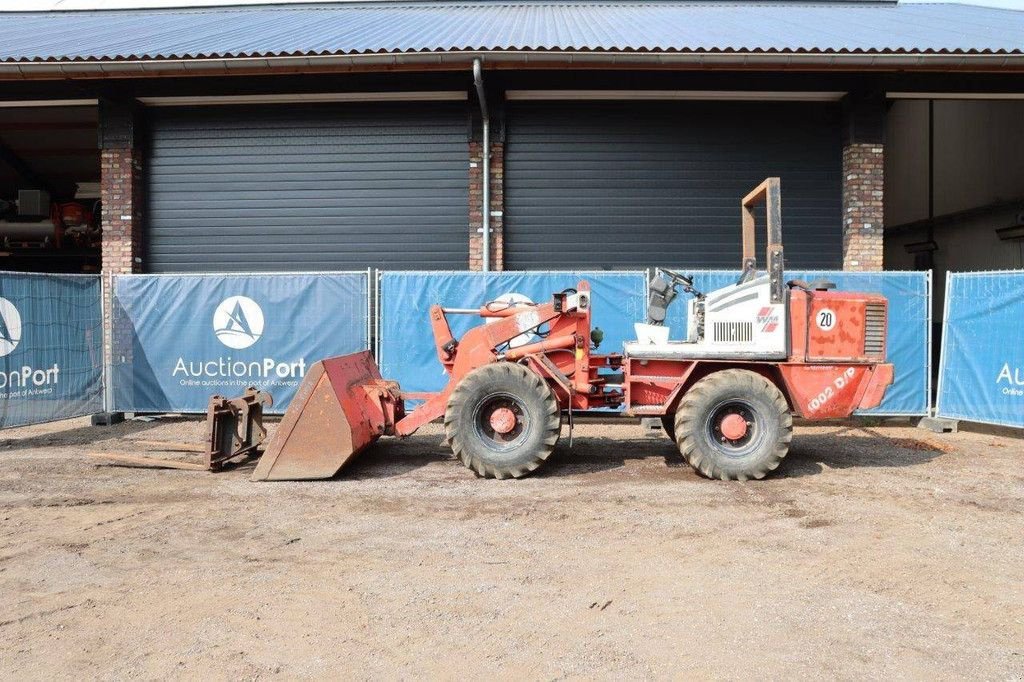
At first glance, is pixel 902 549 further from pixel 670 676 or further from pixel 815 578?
pixel 670 676

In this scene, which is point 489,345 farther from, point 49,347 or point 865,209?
point 865,209

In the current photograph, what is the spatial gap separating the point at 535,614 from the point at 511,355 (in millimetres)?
3649

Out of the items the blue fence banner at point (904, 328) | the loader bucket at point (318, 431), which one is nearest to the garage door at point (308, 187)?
the blue fence banner at point (904, 328)

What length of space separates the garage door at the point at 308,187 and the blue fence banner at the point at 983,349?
724 cm

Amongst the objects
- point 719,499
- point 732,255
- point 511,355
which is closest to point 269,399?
point 511,355

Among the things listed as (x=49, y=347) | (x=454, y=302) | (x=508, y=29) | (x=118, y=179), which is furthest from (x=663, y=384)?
(x=118, y=179)

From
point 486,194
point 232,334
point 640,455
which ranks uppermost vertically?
point 486,194

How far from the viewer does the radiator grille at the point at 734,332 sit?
7113 mm

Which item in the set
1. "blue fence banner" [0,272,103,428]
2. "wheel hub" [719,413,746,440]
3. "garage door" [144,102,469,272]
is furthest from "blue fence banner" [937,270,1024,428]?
"blue fence banner" [0,272,103,428]

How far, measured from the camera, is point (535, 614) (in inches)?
154

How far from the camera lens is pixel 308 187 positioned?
40.6 feet

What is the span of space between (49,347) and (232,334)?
2.23 meters

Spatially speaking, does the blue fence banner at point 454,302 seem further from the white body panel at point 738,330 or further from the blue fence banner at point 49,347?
the blue fence banner at point 49,347

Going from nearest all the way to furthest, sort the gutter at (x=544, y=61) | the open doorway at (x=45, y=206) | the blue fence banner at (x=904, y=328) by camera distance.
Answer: the blue fence banner at (x=904, y=328) < the gutter at (x=544, y=61) < the open doorway at (x=45, y=206)
